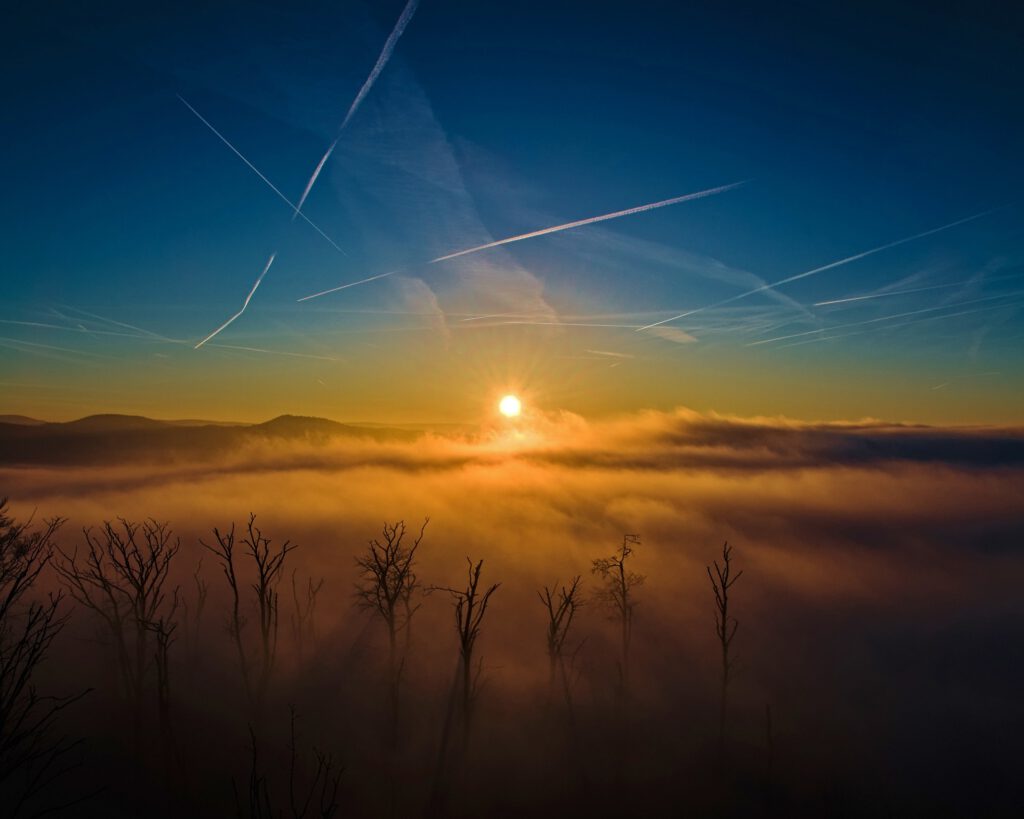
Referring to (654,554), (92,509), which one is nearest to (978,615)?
(654,554)

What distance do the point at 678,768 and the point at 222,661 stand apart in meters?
41.3

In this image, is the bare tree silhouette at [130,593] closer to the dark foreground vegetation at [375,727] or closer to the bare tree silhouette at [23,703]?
the dark foreground vegetation at [375,727]

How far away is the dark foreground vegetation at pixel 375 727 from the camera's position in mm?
28578

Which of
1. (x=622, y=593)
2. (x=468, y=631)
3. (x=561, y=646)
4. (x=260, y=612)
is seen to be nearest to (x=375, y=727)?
(x=260, y=612)

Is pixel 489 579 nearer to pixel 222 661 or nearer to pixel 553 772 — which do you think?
pixel 222 661

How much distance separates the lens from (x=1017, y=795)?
137 feet

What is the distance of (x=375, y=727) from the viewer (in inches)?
1544

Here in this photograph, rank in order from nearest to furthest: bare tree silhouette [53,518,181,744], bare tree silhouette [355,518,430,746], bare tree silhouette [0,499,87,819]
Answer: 1. bare tree silhouette [0,499,87,819]
2. bare tree silhouette [53,518,181,744]
3. bare tree silhouette [355,518,430,746]

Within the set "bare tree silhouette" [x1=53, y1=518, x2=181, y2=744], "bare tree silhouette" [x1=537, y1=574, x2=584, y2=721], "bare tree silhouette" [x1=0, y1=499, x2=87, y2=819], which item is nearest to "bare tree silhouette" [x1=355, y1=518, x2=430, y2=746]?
"bare tree silhouette" [x1=537, y1=574, x2=584, y2=721]

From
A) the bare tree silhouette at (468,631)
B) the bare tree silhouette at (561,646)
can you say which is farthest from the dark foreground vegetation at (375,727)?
the bare tree silhouette at (561,646)

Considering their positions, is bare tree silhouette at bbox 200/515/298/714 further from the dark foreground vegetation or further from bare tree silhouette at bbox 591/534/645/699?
bare tree silhouette at bbox 591/534/645/699

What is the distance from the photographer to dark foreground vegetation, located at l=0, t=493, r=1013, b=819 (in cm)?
2858

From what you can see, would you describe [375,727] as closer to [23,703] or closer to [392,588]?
[392,588]

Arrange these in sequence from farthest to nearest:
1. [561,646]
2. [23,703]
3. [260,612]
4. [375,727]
Result: [561,646] < [260,612] < [375,727] < [23,703]
